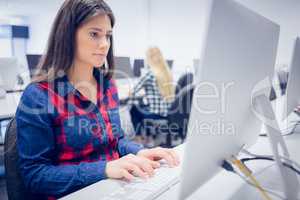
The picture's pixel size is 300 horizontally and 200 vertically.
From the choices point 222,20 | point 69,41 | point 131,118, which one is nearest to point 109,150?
point 69,41

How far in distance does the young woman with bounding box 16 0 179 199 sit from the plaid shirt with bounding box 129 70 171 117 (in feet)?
4.84

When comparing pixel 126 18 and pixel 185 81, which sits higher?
pixel 126 18

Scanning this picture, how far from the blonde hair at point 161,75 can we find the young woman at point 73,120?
1.54 metres

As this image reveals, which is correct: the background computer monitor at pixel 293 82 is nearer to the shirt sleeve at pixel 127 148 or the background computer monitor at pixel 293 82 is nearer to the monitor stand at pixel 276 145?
the monitor stand at pixel 276 145

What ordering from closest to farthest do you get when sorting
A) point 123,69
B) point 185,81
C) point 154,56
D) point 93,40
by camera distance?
point 93,40
point 185,81
point 154,56
point 123,69

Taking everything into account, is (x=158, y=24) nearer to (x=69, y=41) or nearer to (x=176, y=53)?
(x=176, y=53)

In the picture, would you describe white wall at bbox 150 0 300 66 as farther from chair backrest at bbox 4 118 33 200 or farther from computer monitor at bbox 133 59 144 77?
chair backrest at bbox 4 118 33 200

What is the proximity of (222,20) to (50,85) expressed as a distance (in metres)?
0.60

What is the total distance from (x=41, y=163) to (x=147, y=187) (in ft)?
1.04

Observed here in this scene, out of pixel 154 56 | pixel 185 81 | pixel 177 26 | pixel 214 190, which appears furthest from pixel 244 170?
Answer: pixel 177 26

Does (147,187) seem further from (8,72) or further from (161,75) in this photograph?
(8,72)

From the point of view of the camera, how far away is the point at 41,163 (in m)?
0.78

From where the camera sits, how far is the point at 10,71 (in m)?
2.35

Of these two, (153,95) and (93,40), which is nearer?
(93,40)
